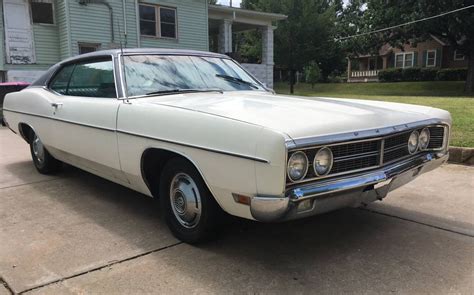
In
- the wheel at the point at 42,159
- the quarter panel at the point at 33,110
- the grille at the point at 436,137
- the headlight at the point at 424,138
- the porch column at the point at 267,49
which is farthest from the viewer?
the porch column at the point at 267,49

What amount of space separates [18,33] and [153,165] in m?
13.4

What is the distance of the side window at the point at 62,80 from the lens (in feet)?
16.2

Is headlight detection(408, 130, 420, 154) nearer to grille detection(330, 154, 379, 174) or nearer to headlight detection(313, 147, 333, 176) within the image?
grille detection(330, 154, 379, 174)

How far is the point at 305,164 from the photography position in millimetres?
2654

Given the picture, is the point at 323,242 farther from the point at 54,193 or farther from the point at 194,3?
the point at 194,3

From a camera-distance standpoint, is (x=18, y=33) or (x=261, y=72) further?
(x=261, y=72)

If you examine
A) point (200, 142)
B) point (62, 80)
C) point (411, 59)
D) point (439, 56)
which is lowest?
point (200, 142)

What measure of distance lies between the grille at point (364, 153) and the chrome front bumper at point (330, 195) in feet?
0.18

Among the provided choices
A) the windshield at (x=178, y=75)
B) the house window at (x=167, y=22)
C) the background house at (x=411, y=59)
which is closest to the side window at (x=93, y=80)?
the windshield at (x=178, y=75)

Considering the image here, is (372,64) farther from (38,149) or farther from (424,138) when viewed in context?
(424,138)

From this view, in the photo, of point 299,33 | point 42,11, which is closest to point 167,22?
point 42,11

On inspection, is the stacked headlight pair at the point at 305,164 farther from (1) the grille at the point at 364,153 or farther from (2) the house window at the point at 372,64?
(2) the house window at the point at 372,64

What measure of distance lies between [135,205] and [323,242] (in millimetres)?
1903

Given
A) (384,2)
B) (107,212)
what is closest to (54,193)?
(107,212)
